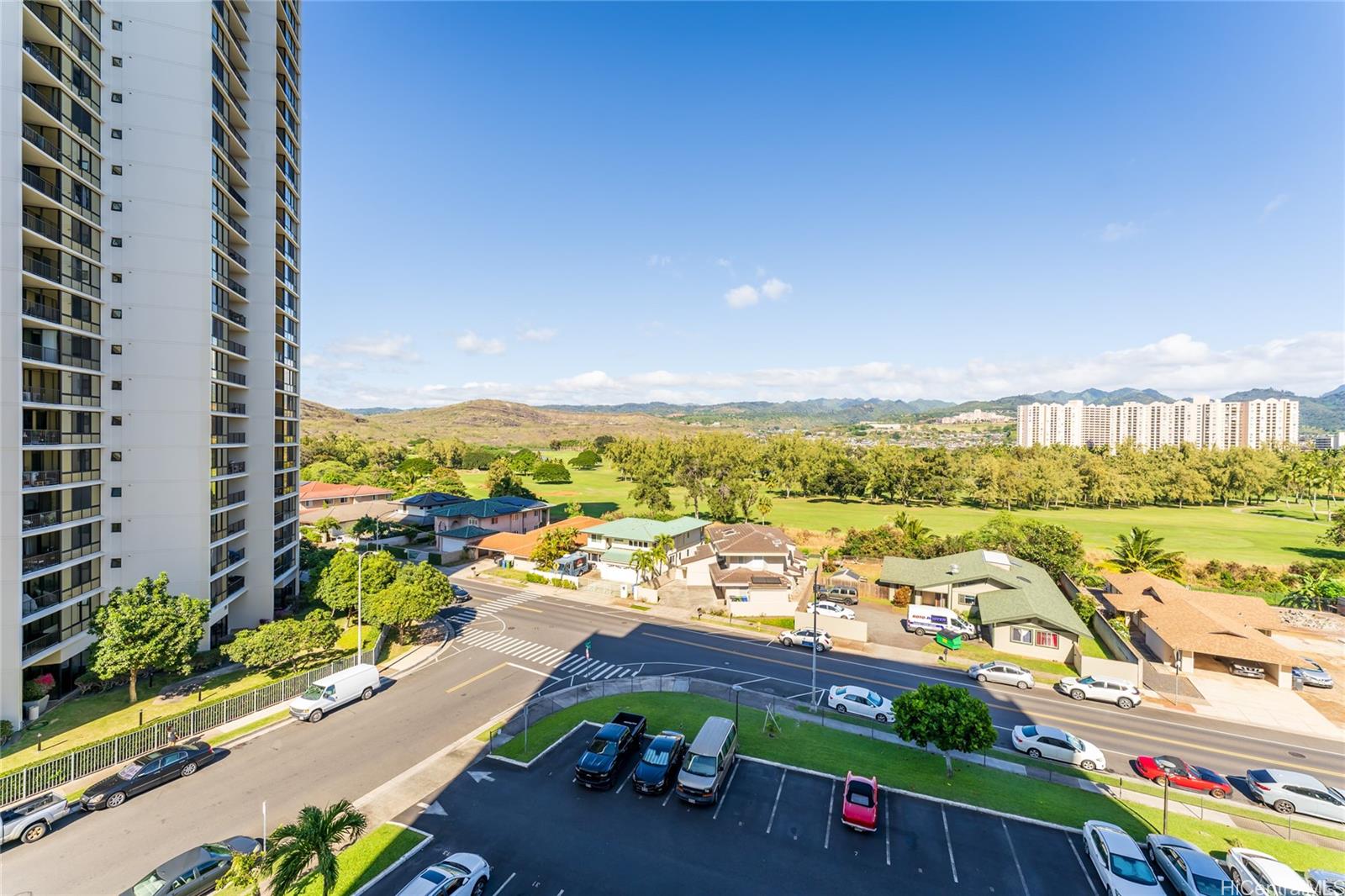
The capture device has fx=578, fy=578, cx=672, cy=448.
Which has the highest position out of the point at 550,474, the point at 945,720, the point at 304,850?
the point at 550,474

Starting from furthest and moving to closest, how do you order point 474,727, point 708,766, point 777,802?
point 474,727 → point 777,802 → point 708,766

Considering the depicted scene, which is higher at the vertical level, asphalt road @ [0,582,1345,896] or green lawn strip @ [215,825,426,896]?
green lawn strip @ [215,825,426,896]

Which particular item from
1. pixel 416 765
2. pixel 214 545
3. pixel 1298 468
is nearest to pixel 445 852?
pixel 416 765

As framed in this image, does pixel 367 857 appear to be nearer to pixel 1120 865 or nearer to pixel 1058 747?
pixel 1120 865

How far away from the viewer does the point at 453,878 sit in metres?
18.5

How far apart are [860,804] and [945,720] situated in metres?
6.18

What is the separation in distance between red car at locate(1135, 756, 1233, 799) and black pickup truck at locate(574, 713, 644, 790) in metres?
24.8

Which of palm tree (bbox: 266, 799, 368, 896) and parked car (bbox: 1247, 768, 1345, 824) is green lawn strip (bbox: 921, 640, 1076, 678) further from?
palm tree (bbox: 266, 799, 368, 896)

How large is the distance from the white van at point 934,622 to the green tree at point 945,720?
2559cm

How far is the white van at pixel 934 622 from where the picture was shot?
51.0 meters

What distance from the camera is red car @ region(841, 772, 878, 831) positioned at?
74.7 feet

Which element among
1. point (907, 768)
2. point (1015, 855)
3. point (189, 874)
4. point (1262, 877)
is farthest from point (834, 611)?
point (189, 874)

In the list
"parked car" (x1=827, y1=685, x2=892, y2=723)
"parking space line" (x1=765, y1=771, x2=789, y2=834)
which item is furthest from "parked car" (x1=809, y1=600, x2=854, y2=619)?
"parking space line" (x1=765, y1=771, x2=789, y2=834)

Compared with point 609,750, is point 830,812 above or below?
below
